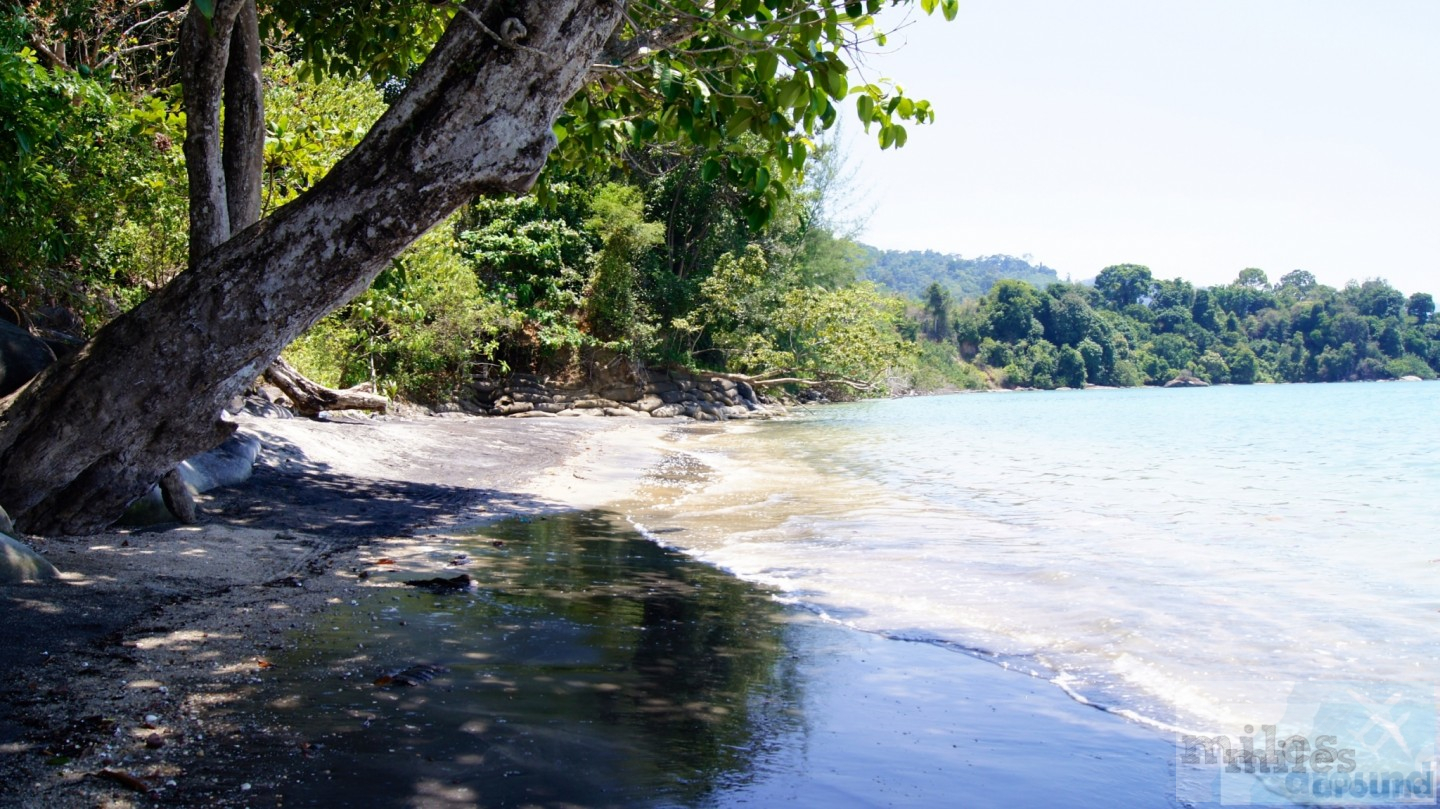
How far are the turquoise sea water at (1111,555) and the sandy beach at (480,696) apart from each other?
26.3 inches

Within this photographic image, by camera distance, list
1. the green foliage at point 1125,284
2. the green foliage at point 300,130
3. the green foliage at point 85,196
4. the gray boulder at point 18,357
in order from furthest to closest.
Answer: the green foliage at point 1125,284
the green foliage at point 300,130
the green foliage at point 85,196
the gray boulder at point 18,357

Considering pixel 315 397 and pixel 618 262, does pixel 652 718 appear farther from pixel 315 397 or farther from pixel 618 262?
pixel 618 262

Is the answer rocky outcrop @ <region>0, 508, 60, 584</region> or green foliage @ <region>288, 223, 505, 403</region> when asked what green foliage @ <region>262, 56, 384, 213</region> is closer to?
green foliage @ <region>288, 223, 505, 403</region>

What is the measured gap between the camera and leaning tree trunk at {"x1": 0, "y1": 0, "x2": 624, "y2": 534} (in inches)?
173

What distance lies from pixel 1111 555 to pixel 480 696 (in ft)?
20.1

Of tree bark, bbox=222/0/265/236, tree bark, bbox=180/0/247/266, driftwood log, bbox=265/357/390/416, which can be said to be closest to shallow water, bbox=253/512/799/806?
tree bark, bbox=180/0/247/266

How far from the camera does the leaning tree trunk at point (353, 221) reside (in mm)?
4406

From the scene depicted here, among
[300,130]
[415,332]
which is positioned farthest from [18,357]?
[415,332]

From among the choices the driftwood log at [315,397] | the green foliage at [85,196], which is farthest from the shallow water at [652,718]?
the driftwood log at [315,397]

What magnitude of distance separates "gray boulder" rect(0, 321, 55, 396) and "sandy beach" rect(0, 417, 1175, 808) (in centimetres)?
131

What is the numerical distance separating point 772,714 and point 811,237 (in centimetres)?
3490

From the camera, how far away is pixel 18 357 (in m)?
6.29

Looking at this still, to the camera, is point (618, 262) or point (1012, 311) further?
point (1012, 311)

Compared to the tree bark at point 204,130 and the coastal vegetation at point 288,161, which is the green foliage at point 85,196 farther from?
the tree bark at point 204,130
